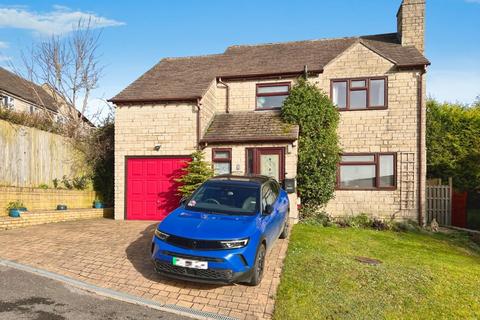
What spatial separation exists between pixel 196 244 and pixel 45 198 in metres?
8.27

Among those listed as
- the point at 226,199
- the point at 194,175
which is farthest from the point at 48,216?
the point at 226,199

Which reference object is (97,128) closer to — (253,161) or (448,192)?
(253,161)

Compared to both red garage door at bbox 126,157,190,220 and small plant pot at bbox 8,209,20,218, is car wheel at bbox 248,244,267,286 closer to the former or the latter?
red garage door at bbox 126,157,190,220

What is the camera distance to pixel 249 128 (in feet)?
40.3

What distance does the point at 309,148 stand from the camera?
12258mm

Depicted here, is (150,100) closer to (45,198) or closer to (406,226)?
(45,198)

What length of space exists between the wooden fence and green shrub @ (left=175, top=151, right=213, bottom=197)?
8.77 meters

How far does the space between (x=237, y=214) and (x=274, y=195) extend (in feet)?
5.53

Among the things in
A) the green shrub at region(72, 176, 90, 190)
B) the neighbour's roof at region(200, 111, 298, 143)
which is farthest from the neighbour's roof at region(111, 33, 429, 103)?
the green shrub at region(72, 176, 90, 190)

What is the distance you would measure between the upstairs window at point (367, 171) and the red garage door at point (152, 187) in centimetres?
603

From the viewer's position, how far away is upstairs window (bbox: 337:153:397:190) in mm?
12492

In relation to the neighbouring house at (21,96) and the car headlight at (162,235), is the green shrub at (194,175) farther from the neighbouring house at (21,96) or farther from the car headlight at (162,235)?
the neighbouring house at (21,96)

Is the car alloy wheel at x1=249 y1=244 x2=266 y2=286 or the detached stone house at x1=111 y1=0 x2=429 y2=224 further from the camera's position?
the detached stone house at x1=111 y1=0 x2=429 y2=224

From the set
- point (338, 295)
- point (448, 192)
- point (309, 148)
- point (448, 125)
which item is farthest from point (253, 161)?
point (448, 125)
